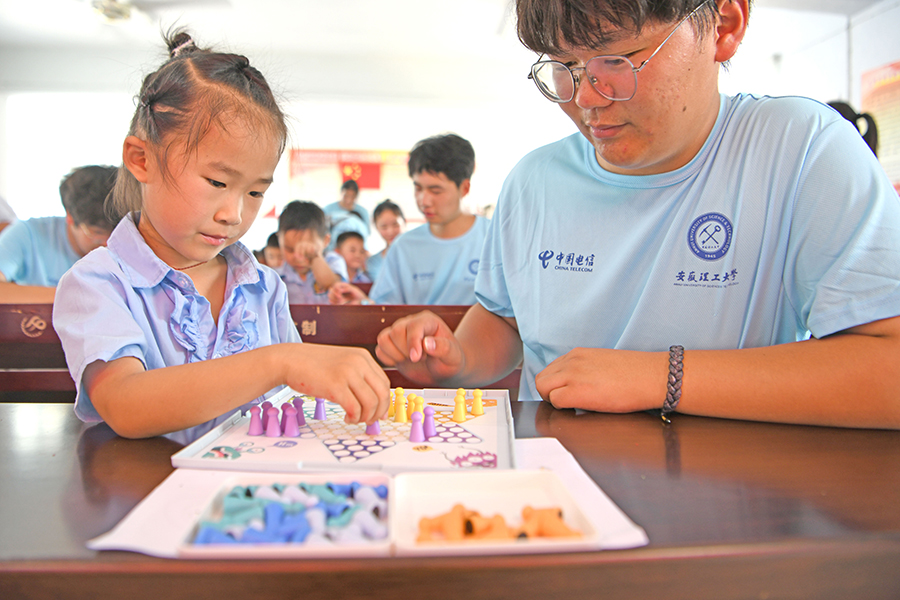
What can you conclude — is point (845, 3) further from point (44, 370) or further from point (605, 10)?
point (44, 370)

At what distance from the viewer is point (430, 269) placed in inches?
131

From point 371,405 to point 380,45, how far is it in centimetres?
679

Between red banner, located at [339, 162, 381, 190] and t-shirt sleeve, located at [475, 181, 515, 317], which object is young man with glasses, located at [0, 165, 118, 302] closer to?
t-shirt sleeve, located at [475, 181, 515, 317]

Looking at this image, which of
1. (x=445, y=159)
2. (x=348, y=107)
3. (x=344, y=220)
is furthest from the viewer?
→ (x=348, y=107)

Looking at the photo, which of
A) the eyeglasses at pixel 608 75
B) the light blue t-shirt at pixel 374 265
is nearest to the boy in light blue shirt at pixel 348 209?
the light blue t-shirt at pixel 374 265

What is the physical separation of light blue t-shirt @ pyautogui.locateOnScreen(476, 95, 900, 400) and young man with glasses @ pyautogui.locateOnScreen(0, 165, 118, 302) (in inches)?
74.8

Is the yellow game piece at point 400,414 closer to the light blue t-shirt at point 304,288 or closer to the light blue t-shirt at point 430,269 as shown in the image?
the light blue t-shirt at point 430,269

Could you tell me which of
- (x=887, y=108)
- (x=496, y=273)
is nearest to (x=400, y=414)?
(x=496, y=273)

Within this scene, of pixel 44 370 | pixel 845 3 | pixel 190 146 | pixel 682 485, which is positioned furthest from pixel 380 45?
pixel 682 485

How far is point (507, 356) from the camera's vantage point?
1252 mm

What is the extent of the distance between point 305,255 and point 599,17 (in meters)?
3.37

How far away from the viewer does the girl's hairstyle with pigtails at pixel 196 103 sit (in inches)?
37.1

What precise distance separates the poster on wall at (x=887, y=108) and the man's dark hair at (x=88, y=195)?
18.5 feet

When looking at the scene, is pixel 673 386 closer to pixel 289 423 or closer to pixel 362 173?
pixel 289 423
